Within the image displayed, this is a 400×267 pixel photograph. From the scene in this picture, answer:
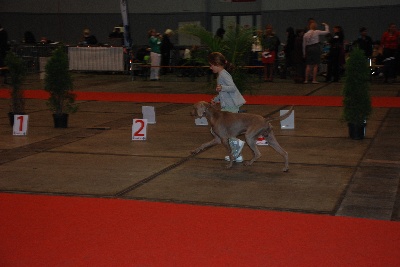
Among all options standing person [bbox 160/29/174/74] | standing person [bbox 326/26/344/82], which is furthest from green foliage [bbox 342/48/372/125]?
standing person [bbox 160/29/174/74]

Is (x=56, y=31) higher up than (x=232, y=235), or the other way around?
(x=56, y=31)

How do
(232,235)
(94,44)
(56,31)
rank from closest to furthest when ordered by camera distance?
(232,235) → (94,44) → (56,31)

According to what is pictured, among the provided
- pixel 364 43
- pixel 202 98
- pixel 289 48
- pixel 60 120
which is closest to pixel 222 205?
pixel 60 120

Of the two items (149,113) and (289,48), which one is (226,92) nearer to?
(149,113)

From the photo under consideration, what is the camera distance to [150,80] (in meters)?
23.7

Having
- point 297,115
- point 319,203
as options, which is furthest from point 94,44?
point 319,203

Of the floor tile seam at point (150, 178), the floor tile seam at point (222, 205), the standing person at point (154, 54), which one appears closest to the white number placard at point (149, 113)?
the floor tile seam at point (150, 178)

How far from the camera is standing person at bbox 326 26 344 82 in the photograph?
21.3 m

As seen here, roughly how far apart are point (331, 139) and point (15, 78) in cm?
571

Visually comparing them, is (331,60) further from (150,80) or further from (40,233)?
(40,233)

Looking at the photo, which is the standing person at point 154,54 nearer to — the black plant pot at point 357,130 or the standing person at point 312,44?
the standing person at point 312,44

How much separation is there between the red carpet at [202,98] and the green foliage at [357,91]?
474 cm

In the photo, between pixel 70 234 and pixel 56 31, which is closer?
pixel 70 234

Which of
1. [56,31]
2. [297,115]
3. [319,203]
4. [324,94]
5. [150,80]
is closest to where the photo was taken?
[319,203]
